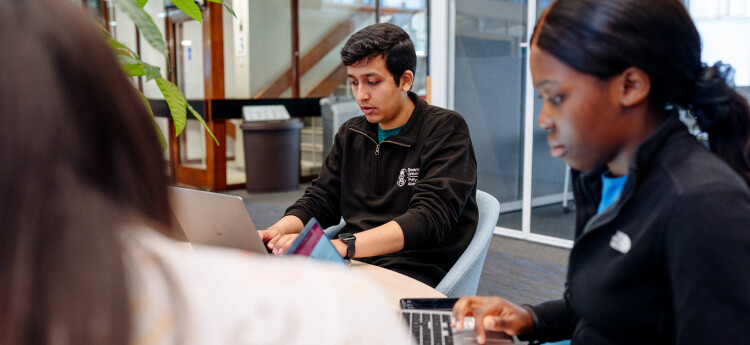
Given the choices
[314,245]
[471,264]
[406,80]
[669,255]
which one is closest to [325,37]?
[406,80]

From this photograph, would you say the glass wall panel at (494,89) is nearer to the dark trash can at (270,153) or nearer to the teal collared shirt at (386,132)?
the dark trash can at (270,153)

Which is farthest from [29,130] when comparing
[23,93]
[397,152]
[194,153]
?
[194,153]

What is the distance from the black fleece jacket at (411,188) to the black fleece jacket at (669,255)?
2.14ft

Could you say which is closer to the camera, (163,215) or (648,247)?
(163,215)

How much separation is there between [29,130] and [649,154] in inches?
32.4

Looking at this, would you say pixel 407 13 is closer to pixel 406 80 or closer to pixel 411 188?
pixel 406 80

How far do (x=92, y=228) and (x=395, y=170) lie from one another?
149cm

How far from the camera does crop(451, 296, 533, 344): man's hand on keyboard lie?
3.43ft

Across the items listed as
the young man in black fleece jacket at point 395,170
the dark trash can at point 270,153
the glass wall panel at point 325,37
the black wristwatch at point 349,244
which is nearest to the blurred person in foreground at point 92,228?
the black wristwatch at point 349,244

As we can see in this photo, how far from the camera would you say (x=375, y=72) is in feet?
5.95

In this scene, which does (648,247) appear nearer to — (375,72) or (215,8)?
(375,72)

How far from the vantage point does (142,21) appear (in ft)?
3.23

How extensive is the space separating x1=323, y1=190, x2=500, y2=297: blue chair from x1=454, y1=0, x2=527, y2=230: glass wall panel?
9.33ft

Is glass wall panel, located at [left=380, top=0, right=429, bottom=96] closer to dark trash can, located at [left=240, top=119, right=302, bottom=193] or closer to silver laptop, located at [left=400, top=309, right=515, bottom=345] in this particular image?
dark trash can, located at [left=240, top=119, right=302, bottom=193]
